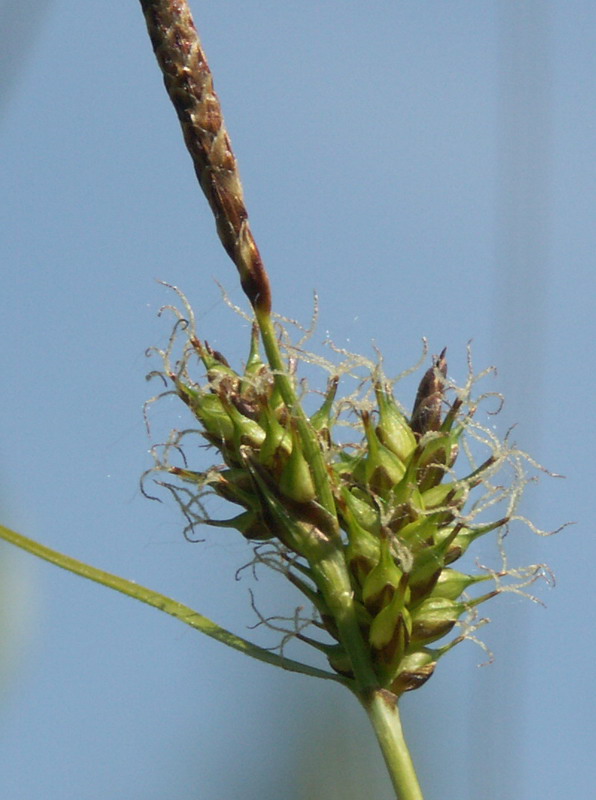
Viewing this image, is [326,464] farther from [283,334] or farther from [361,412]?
[283,334]

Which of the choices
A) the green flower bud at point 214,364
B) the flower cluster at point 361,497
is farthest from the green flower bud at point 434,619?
the green flower bud at point 214,364

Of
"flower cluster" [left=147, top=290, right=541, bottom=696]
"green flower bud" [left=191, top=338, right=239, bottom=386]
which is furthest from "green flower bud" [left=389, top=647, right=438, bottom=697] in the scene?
"green flower bud" [left=191, top=338, right=239, bottom=386]

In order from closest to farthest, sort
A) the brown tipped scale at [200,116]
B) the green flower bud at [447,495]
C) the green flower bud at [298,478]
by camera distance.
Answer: the brown tipped scale at [200,116] → the green flower bud at [298,478] → the green flower bud at [447,495]

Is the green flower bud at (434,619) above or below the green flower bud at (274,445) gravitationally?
below

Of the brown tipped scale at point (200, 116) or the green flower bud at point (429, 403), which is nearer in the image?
the brown tipped scale at point (200, 116)

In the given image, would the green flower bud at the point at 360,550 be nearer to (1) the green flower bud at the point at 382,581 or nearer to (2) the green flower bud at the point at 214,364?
(1) the green flower bud at the point at 382,581

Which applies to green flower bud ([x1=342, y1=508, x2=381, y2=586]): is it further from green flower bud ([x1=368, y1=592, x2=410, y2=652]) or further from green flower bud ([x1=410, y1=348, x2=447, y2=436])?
green flower bud ([x1=410, y1=348, x2=447, y2=436])
